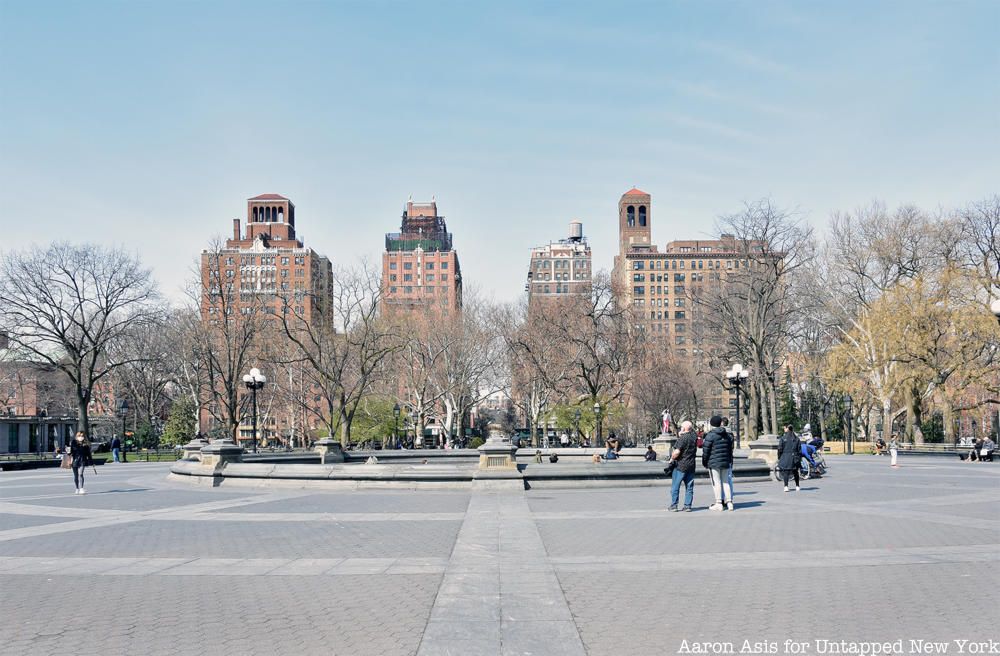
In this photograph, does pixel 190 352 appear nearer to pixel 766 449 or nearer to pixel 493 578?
pixel 766 449

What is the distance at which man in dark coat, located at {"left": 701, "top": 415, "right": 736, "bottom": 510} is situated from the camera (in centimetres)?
1516

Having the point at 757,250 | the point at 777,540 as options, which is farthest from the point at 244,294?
the point at 777,540

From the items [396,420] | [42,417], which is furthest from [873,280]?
[42,417]

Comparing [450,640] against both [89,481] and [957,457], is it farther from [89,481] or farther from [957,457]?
[957,457]

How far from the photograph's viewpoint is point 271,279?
65.6 m

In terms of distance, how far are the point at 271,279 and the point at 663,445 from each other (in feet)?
144

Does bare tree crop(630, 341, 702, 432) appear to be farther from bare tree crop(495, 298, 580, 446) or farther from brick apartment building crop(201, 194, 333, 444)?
brick apartment building crop(201, 194, 333, 444)

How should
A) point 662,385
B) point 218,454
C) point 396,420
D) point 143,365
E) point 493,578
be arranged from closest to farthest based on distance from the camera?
point 493,578 → point 218,454 → point 396,420 → point 143,365 → point 662,385

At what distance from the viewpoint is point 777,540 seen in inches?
441

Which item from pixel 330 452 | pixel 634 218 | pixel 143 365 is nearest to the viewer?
pixel 330 452

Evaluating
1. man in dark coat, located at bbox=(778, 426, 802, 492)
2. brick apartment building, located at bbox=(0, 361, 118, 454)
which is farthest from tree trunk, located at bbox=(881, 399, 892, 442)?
brick apartment building, located at bbox=(0, 361, 118, 454)

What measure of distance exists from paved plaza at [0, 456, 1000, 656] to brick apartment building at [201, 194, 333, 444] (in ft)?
89.7

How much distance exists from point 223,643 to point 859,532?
9.46 m

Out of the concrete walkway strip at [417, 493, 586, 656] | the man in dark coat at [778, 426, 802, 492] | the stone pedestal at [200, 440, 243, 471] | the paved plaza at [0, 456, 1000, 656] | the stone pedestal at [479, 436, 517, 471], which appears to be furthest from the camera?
the stone pedestal at [200, 440, 243, 471]
